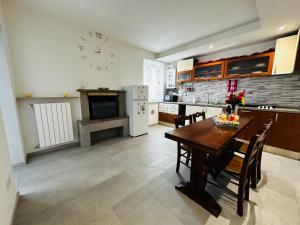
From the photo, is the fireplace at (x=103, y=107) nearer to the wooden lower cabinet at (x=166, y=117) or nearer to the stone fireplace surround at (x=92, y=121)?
the stone fireplace surround at (x=92, y=121)

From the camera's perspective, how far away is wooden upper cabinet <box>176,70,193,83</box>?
169 inches

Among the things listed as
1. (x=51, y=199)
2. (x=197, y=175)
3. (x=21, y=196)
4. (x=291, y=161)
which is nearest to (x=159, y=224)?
(x=197, y=175)

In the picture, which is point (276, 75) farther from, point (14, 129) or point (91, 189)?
point (14, 129)

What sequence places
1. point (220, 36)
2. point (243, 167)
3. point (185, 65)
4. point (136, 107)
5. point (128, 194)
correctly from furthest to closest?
point (185, 65)
point (136, 107)
point (220, 36)
point (128, 194)
point (243, 167)

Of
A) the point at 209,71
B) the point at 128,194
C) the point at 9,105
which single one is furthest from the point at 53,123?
the point at 209,71

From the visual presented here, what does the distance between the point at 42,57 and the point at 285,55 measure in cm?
487

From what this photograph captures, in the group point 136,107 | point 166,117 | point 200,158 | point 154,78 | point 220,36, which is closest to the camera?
point 200,158

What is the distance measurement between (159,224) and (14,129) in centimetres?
263

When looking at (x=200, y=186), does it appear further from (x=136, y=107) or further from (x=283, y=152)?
(x=136, y=107)

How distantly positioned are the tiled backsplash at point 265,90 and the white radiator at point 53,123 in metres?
4.00

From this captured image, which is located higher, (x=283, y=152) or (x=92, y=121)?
(x=92, y=121)

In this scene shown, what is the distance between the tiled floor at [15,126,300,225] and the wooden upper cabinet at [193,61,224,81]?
2351 mm

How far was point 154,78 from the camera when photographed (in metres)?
4.91

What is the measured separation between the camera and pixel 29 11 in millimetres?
2264
